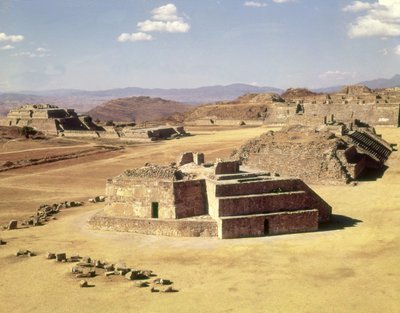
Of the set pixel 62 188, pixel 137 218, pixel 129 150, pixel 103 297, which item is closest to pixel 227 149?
pixel 129 150

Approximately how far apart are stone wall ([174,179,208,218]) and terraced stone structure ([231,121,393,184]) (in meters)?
9.92

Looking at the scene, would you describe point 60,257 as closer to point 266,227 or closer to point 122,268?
point 122,268

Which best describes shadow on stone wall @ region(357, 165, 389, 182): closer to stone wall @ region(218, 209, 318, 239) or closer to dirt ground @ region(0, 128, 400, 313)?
dirt ground @ region(0, 128, 400, 313)

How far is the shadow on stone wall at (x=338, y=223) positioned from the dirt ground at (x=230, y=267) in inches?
2.7

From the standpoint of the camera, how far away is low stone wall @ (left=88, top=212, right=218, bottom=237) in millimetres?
18234

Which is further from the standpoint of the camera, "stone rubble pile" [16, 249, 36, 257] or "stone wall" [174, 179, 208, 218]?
"stone wall" [174, 179, 208, 218]

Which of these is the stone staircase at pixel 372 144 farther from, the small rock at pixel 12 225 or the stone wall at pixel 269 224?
the small rock at pixel 12 225

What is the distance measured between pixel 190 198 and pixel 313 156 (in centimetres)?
1128

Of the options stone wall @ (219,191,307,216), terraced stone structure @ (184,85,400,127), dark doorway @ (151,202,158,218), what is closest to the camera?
stone wall @ (219,191,307,216)

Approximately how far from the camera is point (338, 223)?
19641mm

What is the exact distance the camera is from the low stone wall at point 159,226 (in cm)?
1823

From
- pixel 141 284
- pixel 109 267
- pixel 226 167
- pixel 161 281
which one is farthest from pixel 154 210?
pixel 141 284

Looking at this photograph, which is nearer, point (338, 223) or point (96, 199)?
point (338, 223)

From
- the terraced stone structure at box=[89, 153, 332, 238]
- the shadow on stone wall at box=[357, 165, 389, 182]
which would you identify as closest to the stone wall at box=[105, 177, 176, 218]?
the terraced stone structure at box=[89, 153, 332, 238]
